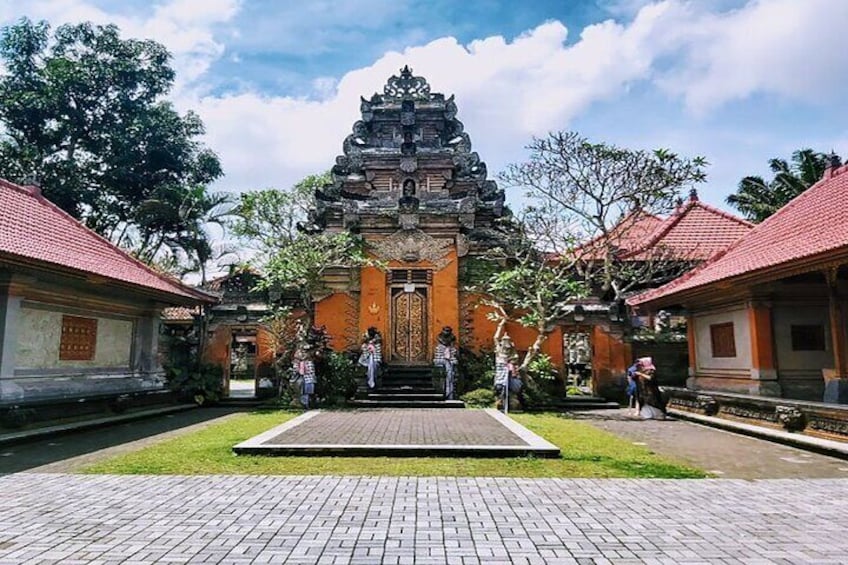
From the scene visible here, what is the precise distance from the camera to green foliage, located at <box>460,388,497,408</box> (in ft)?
46.6

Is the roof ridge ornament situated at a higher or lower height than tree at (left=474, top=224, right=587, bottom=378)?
higher

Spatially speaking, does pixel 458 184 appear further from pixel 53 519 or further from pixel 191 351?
pixel 53 519

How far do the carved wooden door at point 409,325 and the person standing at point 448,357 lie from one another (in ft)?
3.89

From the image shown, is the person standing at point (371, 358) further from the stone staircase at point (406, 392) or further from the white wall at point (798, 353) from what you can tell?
the white wall at point (798, 353)

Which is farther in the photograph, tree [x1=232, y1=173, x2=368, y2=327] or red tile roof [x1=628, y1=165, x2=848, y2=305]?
tree [x1=232, y1=173, x2=368, y2=327]

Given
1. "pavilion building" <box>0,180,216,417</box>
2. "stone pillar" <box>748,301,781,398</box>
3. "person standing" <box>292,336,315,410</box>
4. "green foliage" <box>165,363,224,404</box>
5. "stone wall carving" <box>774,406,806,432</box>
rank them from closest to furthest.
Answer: "stone wall carving" <box>774,406,806,432</box>, "pavilion building" <box>0,180,216,417</box>, "stone pillar" <box>748,301,781,398</box>, "person standing" <box>292,336,315,410</box>, "green foliage" <box>165,363,224,404</box>

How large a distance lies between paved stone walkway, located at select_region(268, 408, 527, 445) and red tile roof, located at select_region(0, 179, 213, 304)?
4535 millimetres

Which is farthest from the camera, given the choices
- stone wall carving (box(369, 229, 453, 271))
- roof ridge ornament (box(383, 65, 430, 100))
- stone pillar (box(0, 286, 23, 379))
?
roof ridge ornament (box(383, 65, 430, 100))

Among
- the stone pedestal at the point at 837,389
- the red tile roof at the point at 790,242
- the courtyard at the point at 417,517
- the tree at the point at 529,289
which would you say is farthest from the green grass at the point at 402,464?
the tree at the point at 529,289

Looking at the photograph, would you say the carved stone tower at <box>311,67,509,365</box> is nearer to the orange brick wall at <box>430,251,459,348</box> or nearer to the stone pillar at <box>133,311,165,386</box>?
the orange brick wall at <box>430,251,459,348</box>

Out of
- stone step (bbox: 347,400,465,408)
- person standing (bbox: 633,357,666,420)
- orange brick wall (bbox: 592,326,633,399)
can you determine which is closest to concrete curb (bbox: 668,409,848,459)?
person standing (bbox: 633,357,666,420)

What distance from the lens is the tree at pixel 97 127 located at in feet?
74.8

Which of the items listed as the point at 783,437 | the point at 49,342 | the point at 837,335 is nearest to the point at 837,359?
the point at 837,335

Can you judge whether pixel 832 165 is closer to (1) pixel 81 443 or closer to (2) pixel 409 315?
(2) pixel 409 315
